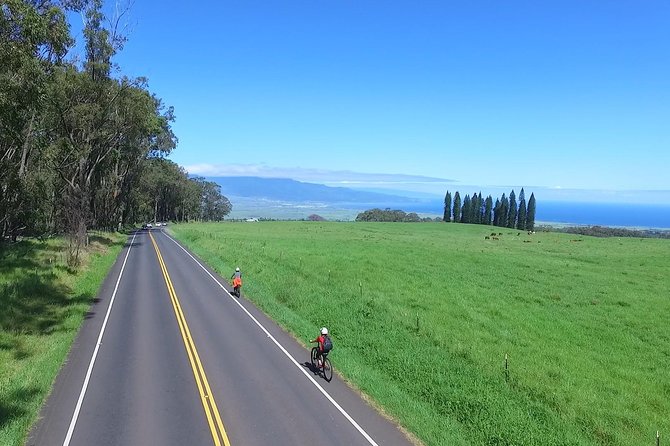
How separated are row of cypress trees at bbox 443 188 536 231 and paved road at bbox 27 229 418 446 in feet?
473

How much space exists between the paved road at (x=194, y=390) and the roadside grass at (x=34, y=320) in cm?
55

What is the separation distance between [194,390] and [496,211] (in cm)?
15599

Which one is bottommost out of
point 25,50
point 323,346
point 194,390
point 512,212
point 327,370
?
point 194,390

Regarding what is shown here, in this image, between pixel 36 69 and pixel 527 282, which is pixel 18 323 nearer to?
pixel 36 69

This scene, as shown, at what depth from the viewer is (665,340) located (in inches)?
977

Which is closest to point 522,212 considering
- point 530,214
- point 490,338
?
point 530,214

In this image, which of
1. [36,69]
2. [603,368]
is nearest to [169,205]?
[36,69]

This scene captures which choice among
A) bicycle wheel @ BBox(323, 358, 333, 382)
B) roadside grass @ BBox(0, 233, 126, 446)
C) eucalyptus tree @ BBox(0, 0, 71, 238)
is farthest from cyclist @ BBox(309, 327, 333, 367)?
eucalyptus tree @ BBox(0, 0, 71, 238)

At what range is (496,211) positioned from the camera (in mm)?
160750

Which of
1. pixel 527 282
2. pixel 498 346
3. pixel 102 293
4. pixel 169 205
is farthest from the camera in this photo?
pixel 169 205

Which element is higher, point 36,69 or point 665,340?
point 36,69

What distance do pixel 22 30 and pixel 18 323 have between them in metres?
13.0

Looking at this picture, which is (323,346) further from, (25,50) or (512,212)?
(512,212)

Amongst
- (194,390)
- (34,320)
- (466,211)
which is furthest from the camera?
(466,211)
